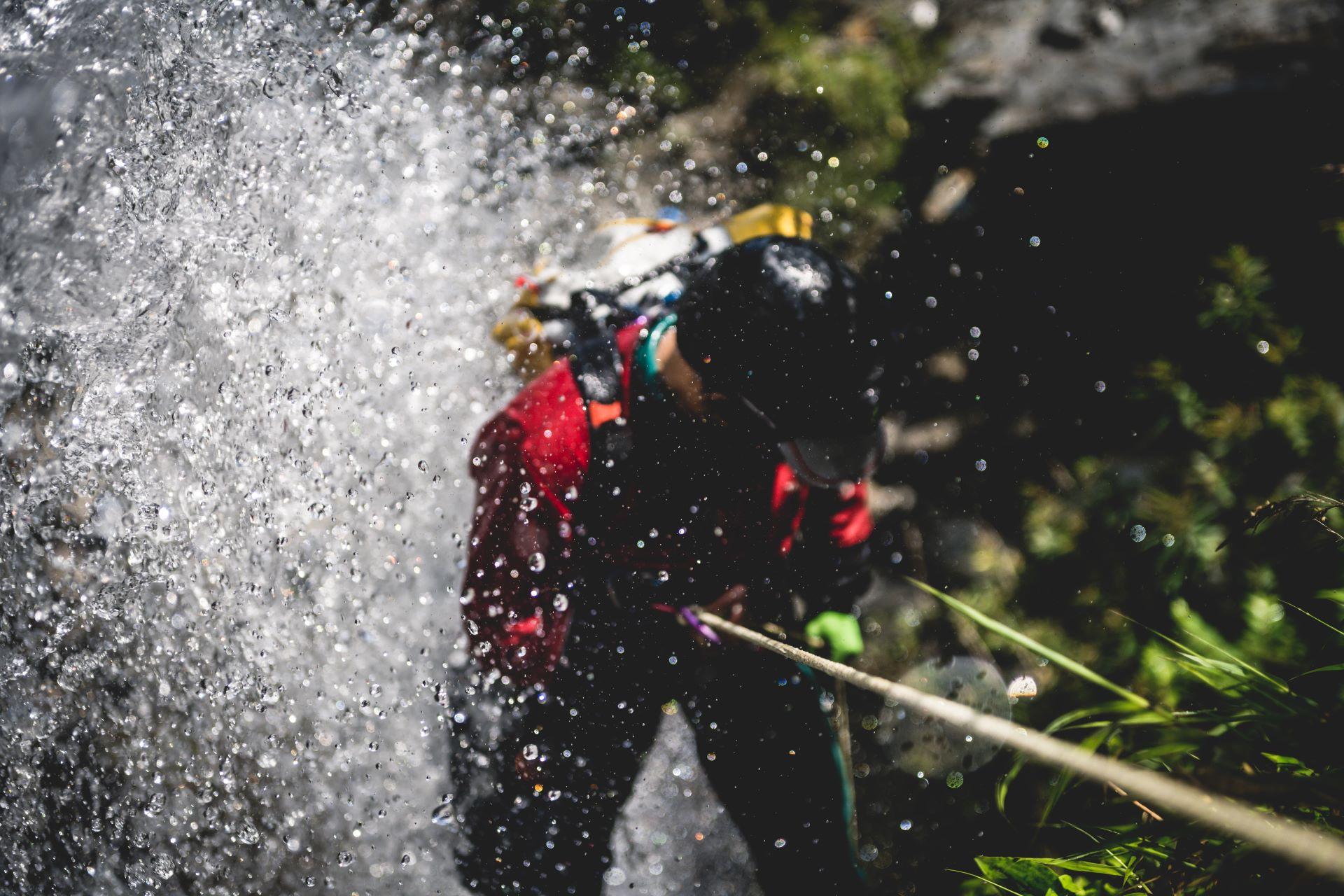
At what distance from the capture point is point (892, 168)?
2896 millimetres

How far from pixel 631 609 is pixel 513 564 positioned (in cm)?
55

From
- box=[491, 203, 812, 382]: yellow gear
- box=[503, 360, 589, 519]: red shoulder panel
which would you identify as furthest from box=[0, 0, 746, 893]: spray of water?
box=[503, 360, 589, 519]: red shoulder panel

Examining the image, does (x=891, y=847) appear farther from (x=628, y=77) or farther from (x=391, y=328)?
(x=628, y=77)

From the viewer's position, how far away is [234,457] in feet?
8.03

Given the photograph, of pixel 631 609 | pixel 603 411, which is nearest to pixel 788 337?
pixel 603 411

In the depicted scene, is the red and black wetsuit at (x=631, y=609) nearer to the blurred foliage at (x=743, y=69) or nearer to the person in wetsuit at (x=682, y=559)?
the person in wetsuit at (x=682, y=559)

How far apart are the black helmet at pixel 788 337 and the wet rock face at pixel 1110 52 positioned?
80.1 inches

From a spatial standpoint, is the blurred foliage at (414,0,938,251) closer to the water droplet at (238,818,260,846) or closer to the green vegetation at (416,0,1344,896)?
the green vegetation at (416,0,1344,896)

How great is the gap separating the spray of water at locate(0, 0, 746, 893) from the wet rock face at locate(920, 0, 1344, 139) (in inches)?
85.0

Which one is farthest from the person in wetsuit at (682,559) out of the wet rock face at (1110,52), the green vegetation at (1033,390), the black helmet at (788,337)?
the wet rock face at (1110,52)

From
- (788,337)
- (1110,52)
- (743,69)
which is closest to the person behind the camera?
(788,337)

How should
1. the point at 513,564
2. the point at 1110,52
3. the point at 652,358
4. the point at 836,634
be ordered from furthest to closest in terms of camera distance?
1. the point at 1110,52
2. the point at 836,634
3. the point at 513,564
4. the point at 652,358

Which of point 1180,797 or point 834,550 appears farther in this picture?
point 834,550

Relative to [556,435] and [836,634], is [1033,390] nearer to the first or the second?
[836,634]
